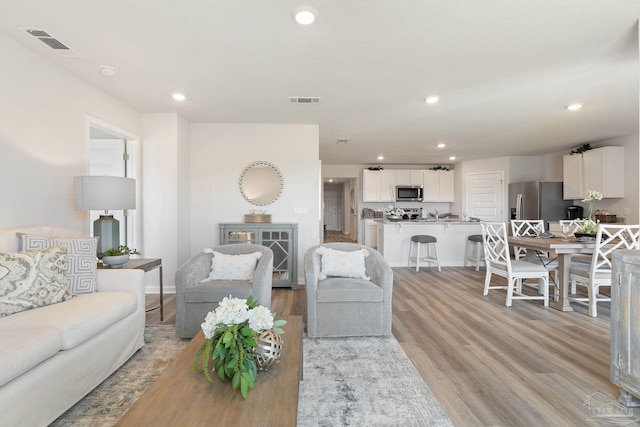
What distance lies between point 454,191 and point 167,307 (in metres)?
7.71

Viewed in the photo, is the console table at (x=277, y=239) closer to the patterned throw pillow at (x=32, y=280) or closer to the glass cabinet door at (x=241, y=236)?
the glass cabinet door at (x=241, y=236)

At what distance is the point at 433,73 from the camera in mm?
2973

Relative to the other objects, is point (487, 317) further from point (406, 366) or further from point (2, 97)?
point (2, 97)

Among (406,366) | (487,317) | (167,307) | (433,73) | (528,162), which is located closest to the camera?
(406,366)

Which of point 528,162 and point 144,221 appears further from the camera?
point 528,162

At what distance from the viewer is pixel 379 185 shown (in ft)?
28.3

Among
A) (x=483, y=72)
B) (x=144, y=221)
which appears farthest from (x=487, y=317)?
(x=144, y=221)

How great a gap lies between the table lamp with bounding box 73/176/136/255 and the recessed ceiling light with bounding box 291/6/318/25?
2038 mm

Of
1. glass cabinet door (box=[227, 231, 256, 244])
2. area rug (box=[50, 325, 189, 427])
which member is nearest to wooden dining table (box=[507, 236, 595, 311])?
glass cabinet door (box=[227, 231, 256, 244])

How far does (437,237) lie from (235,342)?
18.2ft

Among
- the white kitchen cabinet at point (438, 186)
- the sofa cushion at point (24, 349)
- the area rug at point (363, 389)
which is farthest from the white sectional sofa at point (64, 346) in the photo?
the white kitchen cabinet at point (438, 186)

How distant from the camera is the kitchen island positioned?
20.4 ft

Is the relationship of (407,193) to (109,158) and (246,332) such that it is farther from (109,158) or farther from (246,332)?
(246,332)

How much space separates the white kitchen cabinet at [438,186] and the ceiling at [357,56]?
4086 mm
